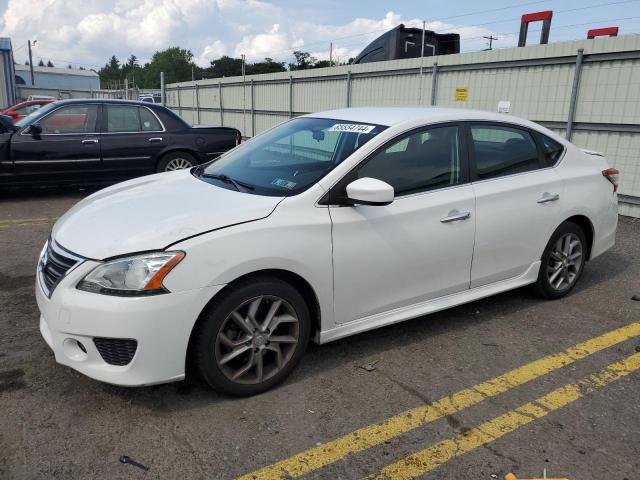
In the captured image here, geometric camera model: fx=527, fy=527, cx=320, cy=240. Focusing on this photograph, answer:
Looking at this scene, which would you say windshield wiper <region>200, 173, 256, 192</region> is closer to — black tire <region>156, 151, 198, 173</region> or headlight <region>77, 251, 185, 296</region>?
headlight <region>77, 251, 185, 296</region>

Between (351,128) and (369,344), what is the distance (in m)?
1.50

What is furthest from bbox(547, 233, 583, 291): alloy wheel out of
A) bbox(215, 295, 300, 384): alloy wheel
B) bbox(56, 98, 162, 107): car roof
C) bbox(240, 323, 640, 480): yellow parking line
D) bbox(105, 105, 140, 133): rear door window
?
bbox(56, 98, 162, 107): car roof

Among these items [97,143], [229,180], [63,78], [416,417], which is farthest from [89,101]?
[63,78]

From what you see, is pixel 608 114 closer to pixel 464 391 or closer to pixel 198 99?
pixel 464 391

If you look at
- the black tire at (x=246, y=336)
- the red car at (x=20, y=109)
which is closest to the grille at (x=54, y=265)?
the black tire at (x=246, y=336)

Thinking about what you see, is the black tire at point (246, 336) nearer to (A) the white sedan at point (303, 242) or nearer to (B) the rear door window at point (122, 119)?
(A) the white sedan at point (303, 242)

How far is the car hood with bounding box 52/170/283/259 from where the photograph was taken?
270cm

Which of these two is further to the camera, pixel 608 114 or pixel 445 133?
pixel 608 114

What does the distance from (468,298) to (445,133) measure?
1196 millimetres

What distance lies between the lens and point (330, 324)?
3.18 meters

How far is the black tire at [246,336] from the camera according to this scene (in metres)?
2.74

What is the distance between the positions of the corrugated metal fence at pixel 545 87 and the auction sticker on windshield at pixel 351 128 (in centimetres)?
600

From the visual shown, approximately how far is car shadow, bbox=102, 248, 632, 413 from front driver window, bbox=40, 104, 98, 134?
637 cm

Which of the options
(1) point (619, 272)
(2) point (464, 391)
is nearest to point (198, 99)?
(1) point (619, 272)
